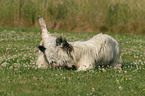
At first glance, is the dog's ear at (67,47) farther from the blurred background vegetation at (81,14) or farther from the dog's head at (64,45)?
the blurred background vegetation at (81,14)

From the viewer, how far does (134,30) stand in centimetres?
2195

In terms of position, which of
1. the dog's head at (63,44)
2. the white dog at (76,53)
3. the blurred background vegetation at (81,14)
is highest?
the blurred background vegetation at (81,14)

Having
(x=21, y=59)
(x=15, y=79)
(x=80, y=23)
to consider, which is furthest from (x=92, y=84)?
(x=80, y=23)

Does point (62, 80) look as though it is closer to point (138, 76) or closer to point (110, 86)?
point (110, 86)

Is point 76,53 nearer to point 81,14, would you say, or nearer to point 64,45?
point 64,45

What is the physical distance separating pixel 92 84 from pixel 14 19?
56.8 ft

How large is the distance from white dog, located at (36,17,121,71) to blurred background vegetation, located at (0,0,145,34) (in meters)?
13.4

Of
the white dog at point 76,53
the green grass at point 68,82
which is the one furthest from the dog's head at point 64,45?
the green grass at point 68,82

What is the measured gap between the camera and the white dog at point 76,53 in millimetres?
7691

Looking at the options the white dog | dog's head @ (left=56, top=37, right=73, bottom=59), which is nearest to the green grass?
the white dog

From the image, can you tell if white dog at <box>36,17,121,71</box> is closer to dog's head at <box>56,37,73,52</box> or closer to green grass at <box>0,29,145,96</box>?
dog's head at <box>56,37,73,52</box>

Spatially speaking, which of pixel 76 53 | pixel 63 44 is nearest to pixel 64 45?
pixel 63 44

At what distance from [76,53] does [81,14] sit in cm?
1476

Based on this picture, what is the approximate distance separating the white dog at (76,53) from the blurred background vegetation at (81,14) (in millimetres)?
13436
